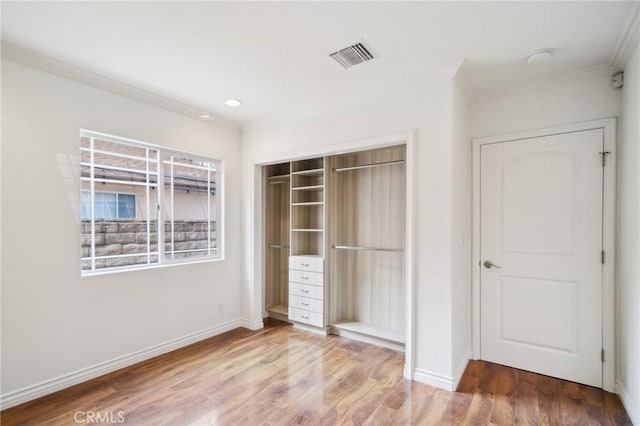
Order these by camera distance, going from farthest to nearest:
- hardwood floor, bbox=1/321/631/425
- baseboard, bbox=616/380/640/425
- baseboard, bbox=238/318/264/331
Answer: baseboard, bbox=238/318/264/331 < hardwood floor, bbox=1/321/631/425 < baseboard, bbox=616/380/640/425

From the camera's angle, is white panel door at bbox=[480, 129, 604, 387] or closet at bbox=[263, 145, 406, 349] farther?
closet at bbox=[263, 145, 406, 349]

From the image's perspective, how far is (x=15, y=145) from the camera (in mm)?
2256

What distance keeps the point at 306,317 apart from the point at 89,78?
10.6 ft

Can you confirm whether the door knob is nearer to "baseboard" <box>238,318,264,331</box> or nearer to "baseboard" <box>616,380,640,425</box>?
"baseboard" <box>616,380,640,425</box>

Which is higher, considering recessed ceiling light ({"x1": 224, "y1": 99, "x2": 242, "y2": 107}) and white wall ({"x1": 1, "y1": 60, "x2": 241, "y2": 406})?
recessed ceiling light ({"x1": 224, "y1": 99, "x2": 242, "y2": 107})

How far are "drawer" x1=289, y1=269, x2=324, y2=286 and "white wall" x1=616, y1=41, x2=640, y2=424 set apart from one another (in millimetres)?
2612

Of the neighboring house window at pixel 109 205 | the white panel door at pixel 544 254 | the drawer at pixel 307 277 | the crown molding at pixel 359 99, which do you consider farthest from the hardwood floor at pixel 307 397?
the crown molding at pixel 359 99

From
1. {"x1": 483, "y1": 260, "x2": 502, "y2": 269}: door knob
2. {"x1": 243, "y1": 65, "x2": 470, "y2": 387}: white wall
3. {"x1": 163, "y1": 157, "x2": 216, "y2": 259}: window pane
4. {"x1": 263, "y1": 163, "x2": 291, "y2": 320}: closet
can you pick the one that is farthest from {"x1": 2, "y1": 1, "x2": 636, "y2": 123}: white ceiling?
{"x1": 263, "y1": 163, "x2": 291, "y2": 320}: closet

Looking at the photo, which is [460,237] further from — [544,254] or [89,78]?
[89,78]

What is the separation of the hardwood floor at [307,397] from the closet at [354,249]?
615 millimetres

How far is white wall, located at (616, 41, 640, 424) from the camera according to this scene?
2.00 metres

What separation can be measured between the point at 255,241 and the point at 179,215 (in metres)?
0.96

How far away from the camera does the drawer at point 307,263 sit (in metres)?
3.65

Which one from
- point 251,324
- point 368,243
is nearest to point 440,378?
point 368,243
